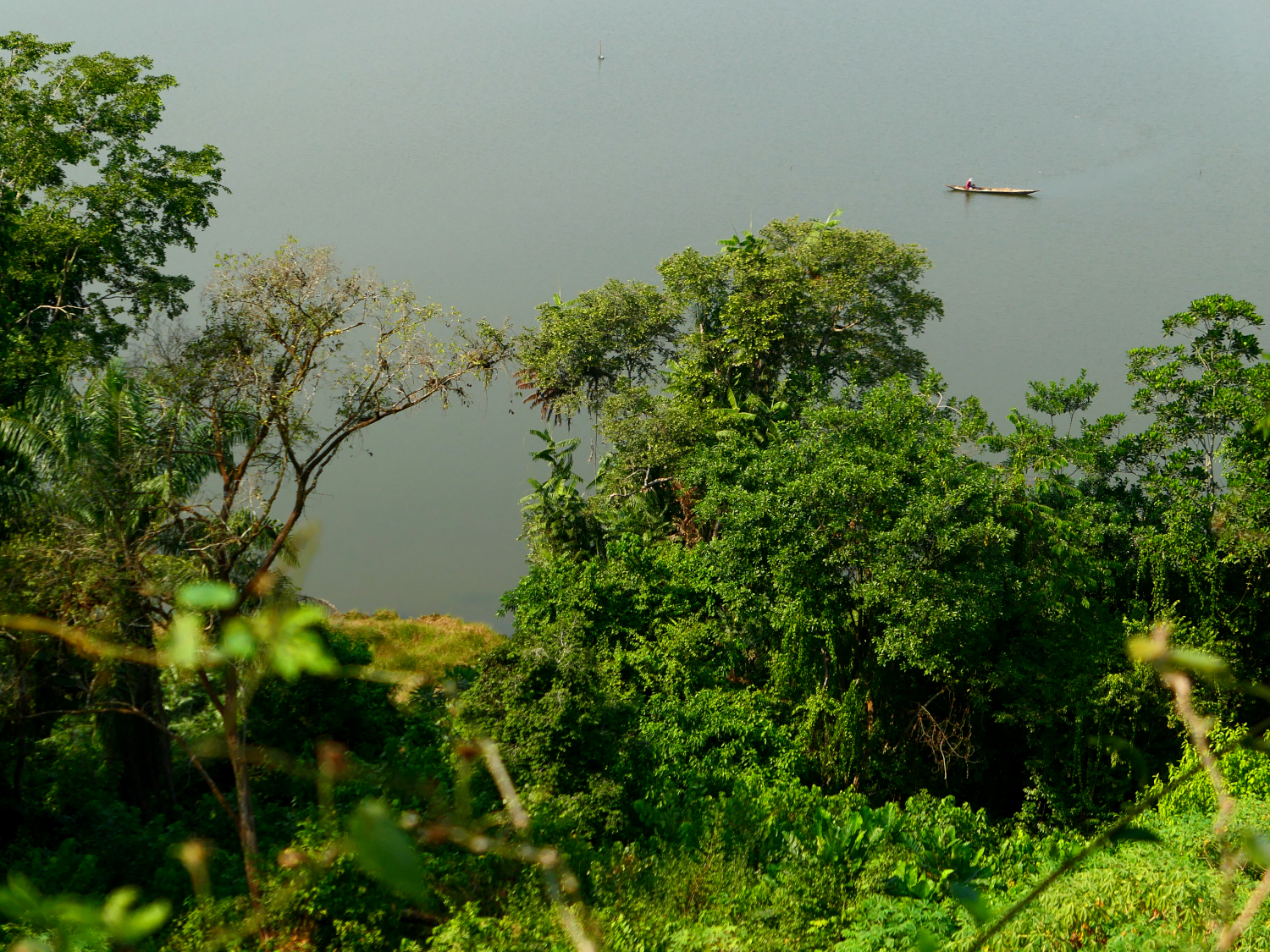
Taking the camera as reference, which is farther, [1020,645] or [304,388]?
[1020,645]

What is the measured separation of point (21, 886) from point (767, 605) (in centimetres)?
895

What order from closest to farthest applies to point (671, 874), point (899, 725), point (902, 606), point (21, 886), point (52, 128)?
point (21, 886) → point (671, 874) → point (902, 606) → point (899, 725) → point (52, 128)

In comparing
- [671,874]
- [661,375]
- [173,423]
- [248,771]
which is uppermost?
[661,375]

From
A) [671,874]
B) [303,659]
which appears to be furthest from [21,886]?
[671,874]

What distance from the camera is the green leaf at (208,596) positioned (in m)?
0.57

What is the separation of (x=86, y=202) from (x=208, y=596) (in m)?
13.3

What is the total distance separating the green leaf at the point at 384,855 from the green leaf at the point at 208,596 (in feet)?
0.49

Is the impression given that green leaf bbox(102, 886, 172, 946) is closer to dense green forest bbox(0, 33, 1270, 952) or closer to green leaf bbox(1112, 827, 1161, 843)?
green leaf bbox(1112, 827, 1161, 843)

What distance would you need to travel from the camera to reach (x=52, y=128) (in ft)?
38.0

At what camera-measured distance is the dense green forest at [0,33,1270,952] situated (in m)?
5.92

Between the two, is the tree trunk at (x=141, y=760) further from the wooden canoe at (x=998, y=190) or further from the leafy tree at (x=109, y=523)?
the wooden canoe at (x=998, y=190)

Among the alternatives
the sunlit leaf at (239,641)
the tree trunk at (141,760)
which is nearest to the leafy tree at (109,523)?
the tree trunk at (141,760)

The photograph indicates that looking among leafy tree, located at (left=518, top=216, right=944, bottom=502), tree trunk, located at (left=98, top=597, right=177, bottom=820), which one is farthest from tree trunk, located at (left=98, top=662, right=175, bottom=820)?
leafy tree, located at (left=518, top=216, right=944, bottom=502)

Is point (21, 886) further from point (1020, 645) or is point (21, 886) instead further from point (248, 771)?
→ point (1020, 645)
